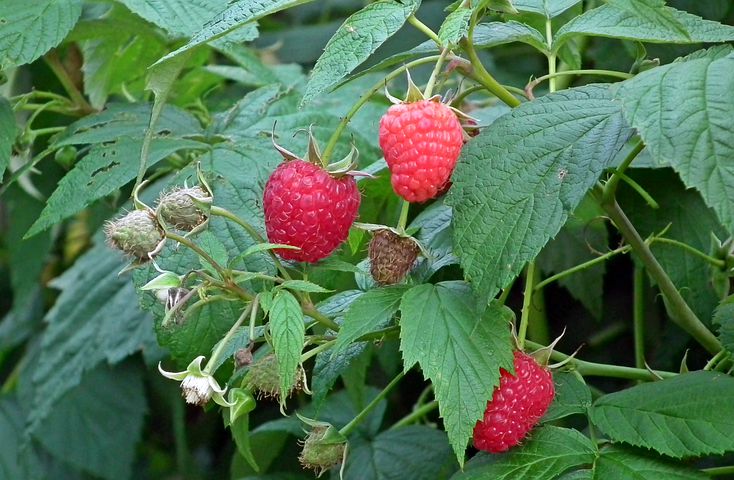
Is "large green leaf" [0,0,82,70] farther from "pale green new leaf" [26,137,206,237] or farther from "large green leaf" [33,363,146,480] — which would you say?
"large green leaf" [33,363,146,480]

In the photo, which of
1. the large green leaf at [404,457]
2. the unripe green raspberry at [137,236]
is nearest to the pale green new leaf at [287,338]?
the unripe green raspberry at [137,236]

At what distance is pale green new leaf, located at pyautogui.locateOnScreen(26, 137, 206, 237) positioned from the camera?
1.02m

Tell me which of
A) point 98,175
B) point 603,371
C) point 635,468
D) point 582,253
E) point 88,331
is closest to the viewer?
point 635,468

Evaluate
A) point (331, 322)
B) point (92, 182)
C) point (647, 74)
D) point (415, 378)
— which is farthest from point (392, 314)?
point (415, 378)

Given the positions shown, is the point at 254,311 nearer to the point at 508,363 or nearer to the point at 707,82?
the point at 508,363

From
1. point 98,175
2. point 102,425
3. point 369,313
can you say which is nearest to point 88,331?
point 102,425

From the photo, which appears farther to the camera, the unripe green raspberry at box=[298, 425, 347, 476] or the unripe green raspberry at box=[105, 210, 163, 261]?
the unripe green raspberry at box=[298, 425, 347, 476]

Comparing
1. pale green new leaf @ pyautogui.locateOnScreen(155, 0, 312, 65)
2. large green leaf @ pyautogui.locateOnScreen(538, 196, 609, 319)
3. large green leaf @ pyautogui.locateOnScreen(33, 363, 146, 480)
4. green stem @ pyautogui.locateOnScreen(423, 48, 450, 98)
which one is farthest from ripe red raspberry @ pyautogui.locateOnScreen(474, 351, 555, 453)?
large green leaf @ pyautogui.locateOnScreen(33, 363, 146, 480)

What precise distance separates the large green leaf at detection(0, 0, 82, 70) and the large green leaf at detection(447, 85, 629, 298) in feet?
1.76

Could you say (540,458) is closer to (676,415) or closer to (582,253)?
(676,415)

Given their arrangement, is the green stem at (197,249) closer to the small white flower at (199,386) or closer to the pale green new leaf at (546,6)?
the small white flower at (199,386)

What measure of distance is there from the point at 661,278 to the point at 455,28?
1.05 ft

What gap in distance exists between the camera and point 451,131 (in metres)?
0.73

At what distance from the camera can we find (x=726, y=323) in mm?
851
